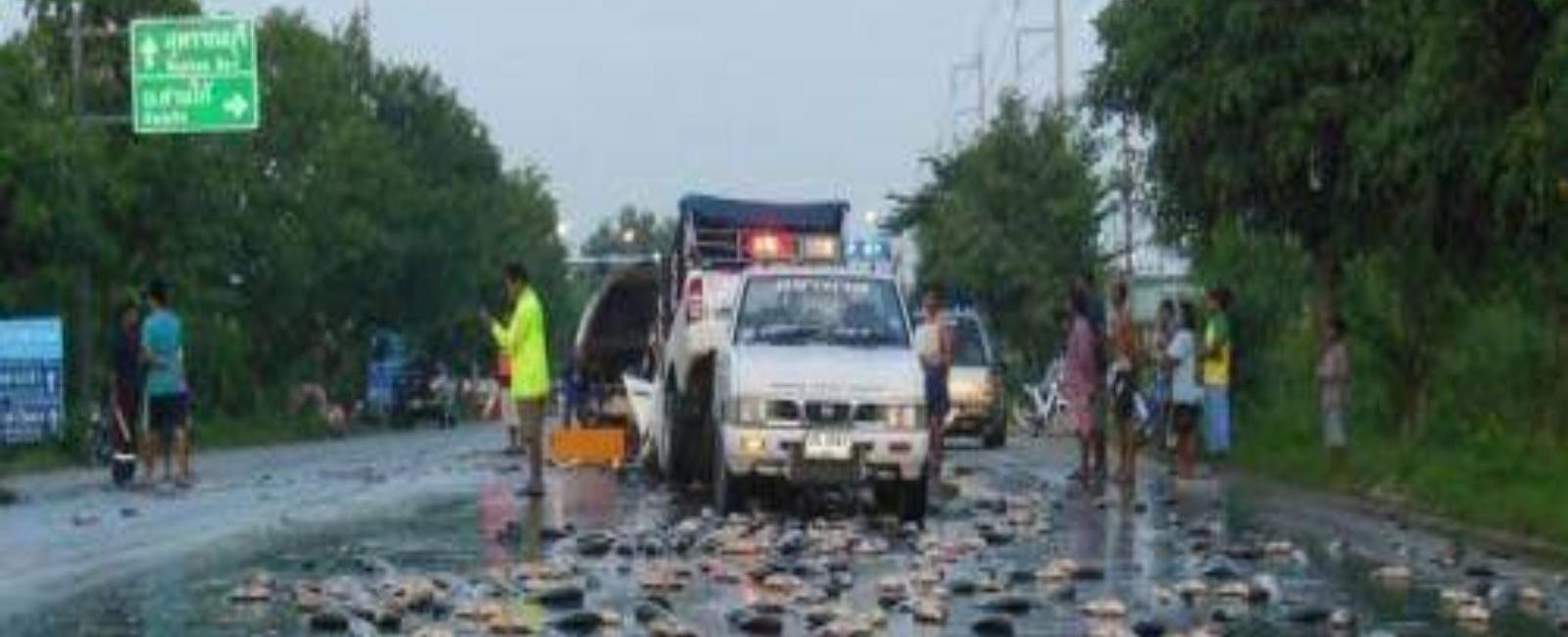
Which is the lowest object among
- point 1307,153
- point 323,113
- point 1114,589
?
point 1114,589

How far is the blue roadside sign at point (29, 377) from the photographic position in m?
39.9

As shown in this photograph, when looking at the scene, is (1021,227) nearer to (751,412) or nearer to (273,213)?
(273,213)

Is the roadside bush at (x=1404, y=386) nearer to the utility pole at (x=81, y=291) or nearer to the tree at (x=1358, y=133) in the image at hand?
the tree at (x=1358, y=133)

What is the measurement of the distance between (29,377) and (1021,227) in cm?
2792

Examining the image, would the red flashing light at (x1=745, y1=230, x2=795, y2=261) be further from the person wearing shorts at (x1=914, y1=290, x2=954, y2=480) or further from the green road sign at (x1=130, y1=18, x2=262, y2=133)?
the green road sign at (x1=130, y1=18, x2=262, y2=133)

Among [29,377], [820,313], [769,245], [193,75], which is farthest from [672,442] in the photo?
[193,75]

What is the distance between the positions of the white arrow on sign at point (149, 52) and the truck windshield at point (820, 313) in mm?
22632

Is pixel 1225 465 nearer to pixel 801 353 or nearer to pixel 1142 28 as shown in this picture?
pixel 1142 28

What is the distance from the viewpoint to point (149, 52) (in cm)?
4369

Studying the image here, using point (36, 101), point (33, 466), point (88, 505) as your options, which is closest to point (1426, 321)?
point (88, 505)

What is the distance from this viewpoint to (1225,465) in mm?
30766

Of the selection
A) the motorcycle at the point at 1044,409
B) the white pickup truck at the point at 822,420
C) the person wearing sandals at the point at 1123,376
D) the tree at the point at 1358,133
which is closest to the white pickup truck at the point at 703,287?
the white pickup truck at the point at 822,420

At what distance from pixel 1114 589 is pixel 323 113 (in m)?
60.3

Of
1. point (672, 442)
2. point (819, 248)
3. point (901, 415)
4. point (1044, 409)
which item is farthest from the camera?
point (1044, 409)
